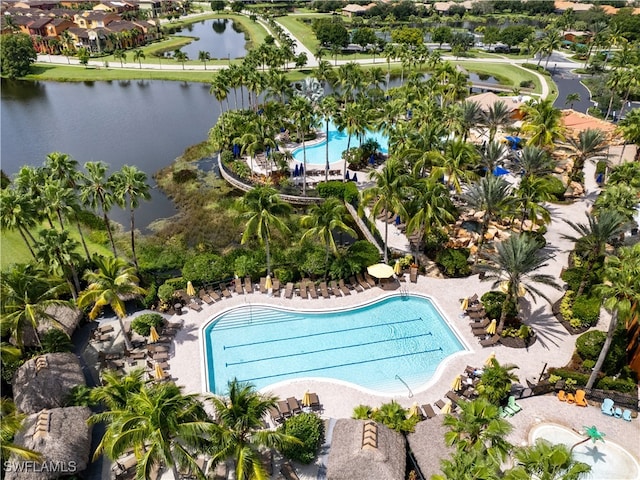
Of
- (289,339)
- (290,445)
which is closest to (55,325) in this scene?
(289,339)

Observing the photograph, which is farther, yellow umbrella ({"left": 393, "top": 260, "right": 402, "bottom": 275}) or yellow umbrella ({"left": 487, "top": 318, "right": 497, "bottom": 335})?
yellow umbrella ({"left": 393, "top": 260, "right": 402, "bottom": 275})

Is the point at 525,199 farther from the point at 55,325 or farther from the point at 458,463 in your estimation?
the point at 55,325

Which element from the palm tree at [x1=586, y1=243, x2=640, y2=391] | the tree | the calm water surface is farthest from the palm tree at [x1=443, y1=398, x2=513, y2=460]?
the tree

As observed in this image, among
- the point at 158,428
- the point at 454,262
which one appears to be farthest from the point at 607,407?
the point at 158,428

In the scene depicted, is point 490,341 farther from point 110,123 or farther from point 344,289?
point 110,123

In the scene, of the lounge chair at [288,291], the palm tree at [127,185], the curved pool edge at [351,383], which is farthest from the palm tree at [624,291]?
the palm tree at [127,185]

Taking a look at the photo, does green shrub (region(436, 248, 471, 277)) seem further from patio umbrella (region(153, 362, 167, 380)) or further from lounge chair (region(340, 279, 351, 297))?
patio umbrella (region(153, 362, 167, 380))

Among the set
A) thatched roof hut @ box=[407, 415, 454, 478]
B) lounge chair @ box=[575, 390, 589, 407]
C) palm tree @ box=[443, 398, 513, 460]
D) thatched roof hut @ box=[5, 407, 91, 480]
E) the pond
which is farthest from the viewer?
the pond
